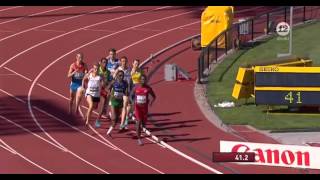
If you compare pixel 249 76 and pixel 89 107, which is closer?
pixel 89 107

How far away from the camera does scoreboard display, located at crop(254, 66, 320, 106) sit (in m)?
22.5

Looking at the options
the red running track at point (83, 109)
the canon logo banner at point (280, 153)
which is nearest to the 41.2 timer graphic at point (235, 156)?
the canon logo banner at point (280, 153)

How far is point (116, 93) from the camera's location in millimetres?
20562

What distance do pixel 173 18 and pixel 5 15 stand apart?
25.2ft

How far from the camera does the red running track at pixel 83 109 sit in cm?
1862

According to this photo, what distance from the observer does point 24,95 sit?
2488 centimetres

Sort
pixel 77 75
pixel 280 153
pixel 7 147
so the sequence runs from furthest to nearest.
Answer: pixel 77 75 → pixel 7 147 → pixel 280 153

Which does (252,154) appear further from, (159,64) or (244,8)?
(244,8)

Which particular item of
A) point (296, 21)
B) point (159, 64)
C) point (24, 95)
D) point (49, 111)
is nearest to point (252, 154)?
point (49, 111)

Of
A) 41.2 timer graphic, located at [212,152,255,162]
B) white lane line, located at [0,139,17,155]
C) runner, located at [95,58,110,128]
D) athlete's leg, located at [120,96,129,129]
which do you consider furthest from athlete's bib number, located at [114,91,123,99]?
41.2 timer graphic, located at [212,152,255,162]

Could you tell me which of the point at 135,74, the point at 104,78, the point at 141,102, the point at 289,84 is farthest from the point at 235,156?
the point at 289,84

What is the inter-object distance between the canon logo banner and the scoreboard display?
5306 mm

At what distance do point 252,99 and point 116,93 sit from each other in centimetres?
562

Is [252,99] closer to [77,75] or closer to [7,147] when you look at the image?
[77,75]
